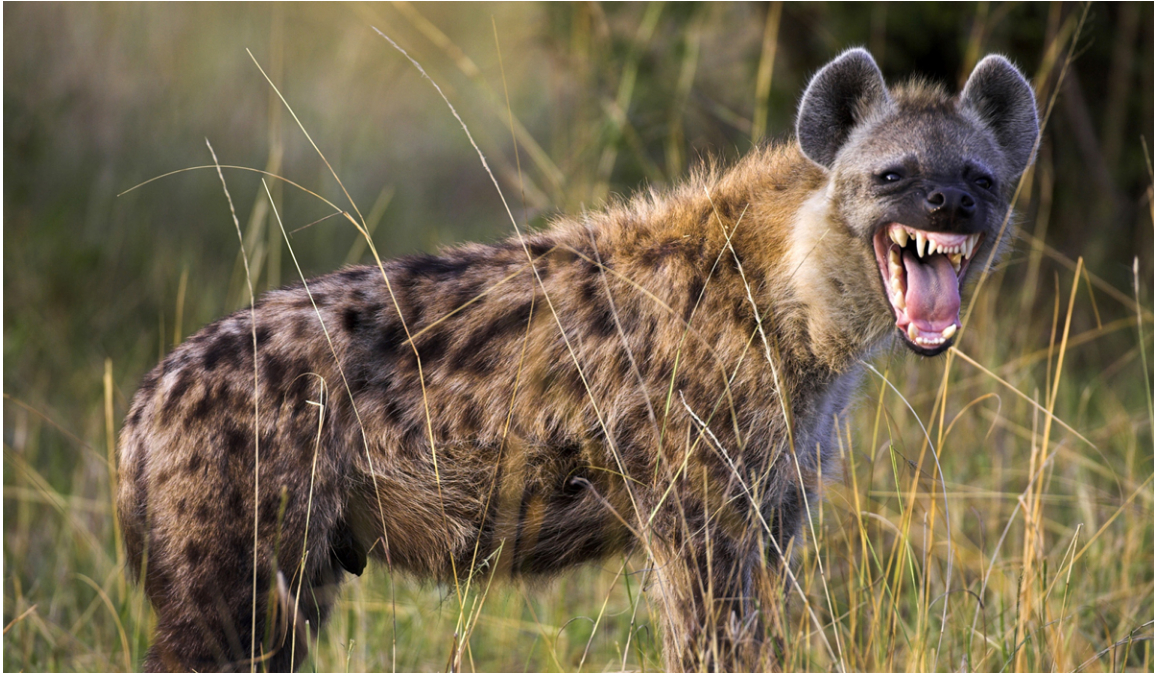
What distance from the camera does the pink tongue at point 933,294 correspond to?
9.46 ft

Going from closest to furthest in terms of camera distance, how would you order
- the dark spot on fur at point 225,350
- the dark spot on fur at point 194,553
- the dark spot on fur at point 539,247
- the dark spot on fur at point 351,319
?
the dark spot on fur at point 194,553, the dark spot on fur at point 225,350, the dark spot on fur at point 351,319, the dark spot on fur at point 539,247

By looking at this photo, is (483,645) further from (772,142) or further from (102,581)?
(772,142)

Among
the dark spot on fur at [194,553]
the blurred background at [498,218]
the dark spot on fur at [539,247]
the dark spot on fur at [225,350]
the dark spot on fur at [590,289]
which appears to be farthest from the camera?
the blurred background at [498,218]

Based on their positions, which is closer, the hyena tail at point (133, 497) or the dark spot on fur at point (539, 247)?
the hyena tail at point (133, 497)

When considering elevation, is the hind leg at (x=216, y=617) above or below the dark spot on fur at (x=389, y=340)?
below

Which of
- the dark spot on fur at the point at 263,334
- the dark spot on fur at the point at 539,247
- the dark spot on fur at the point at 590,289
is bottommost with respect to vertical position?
the dark spot on fur at the point at 263,334

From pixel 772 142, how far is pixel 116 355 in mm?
4561

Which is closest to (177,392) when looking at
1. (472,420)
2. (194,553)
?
(194,553)

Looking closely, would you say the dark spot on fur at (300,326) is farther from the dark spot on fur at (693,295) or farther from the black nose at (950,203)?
the black nose at (950,203)

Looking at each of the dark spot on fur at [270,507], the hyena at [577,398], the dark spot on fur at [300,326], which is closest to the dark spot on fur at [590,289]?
the hyena at [577,398]

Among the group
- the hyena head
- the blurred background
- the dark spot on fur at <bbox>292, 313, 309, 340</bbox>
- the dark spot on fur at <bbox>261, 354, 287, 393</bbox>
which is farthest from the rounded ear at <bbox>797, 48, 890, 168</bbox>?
the dark spot on fur at <bbox>261, 354, 287, 393</bbox>

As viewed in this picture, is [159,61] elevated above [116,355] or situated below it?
above

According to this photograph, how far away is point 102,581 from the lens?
4.44m

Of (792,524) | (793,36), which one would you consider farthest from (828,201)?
(793,36)
